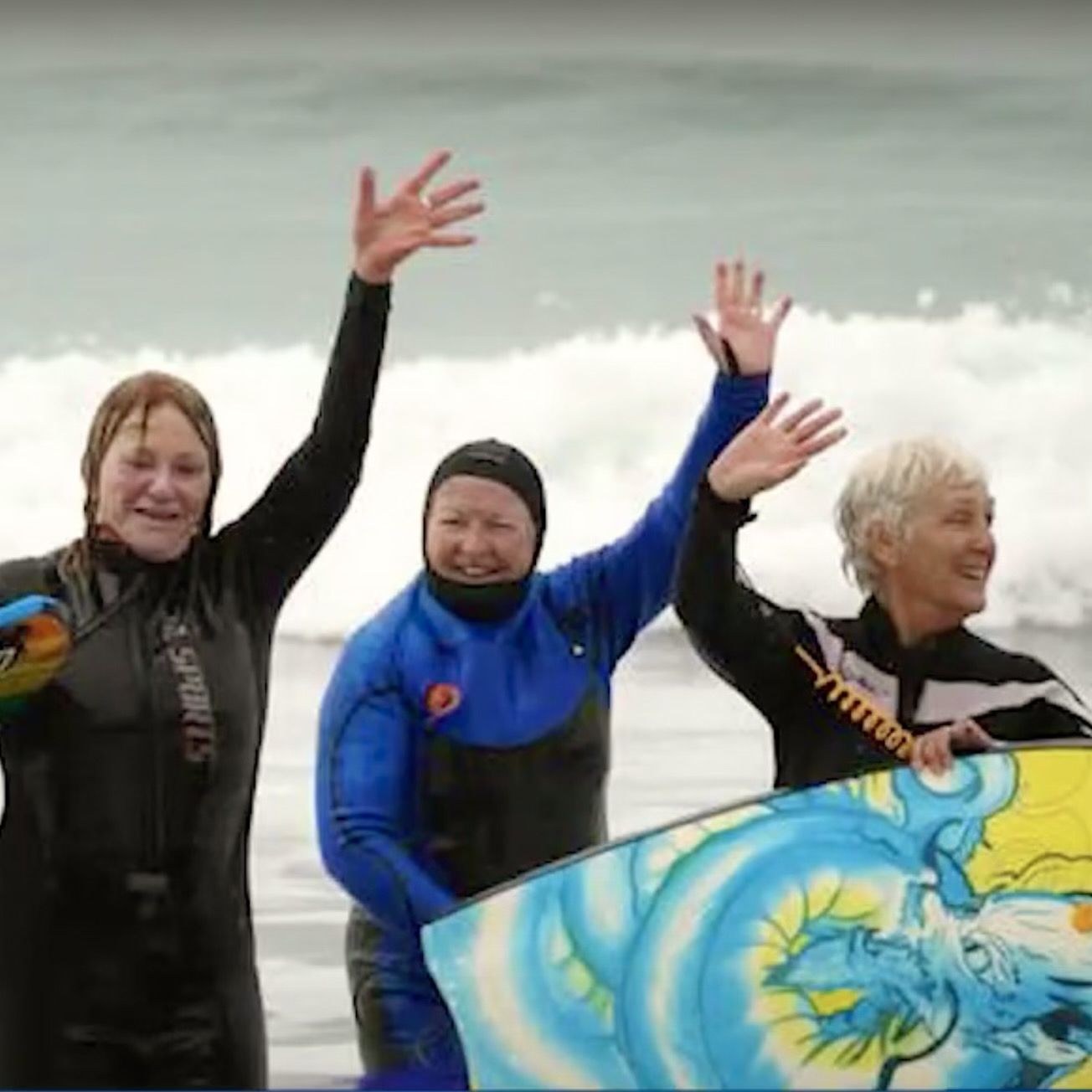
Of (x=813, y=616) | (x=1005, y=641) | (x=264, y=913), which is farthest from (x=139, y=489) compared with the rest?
(x=1005, y=641)

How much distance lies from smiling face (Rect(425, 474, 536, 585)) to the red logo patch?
94 millimetres

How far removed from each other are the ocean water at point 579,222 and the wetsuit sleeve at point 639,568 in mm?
241

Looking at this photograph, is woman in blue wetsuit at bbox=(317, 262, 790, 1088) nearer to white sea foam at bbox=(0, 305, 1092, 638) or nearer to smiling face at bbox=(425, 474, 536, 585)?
smiling face at bbox=(425, 474, 536, 585)

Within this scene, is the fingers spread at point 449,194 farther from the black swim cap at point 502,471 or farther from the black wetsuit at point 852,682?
the black wetsuit at point 852,682

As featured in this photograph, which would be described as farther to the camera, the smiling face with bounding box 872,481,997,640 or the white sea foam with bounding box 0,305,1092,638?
the white sea foam with bounding box 0,305,1092,638

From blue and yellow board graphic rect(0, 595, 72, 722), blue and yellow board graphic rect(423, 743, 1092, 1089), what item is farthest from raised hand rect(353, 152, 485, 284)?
blue and yellow board graphic rect(423, 743, 1092, 1089)

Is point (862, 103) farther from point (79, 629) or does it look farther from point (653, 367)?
point (79, 629)

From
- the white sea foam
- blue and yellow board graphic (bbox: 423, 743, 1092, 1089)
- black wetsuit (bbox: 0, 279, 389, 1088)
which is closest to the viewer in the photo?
blue and yellow board graphic (bbox: 423, 743, 1092, 1089)

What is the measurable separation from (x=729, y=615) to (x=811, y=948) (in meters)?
0.29

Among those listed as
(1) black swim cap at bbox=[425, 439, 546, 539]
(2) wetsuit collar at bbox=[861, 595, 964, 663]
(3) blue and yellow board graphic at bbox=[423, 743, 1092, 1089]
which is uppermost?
(1) black swim cap at bbox=[425, 439, 546, 539]

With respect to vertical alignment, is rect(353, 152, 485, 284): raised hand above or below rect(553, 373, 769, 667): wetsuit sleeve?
above

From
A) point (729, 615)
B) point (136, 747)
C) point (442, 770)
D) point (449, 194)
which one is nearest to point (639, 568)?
point (729, 615)

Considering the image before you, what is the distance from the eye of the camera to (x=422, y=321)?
2.53 m

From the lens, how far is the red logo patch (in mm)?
2125
